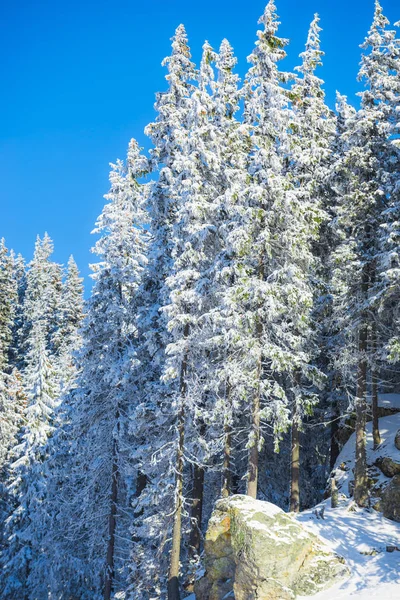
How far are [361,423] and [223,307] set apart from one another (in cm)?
722

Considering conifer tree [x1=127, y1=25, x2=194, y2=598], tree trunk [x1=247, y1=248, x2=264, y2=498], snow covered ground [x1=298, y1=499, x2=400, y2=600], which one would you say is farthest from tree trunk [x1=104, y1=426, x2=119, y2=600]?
snow covered ground [x1=298, y1=499, x2=400, y2=600]

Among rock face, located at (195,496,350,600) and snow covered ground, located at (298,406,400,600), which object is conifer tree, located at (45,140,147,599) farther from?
snow covered ground, located at (298,406,400,600)

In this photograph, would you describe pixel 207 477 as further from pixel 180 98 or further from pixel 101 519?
pixel 180 98

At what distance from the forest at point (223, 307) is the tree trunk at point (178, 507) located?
6 centimetres

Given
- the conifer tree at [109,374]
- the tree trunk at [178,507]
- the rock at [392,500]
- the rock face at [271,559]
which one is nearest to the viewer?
the rock face at [271,559]

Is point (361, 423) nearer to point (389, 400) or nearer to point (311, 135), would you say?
point (389, 400)

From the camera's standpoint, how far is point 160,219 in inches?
888

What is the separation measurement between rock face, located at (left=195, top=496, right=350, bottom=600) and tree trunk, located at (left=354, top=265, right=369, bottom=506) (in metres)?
4.42

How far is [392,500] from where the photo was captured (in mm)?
17875

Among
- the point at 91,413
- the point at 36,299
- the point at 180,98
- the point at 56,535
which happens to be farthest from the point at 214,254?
the point at 36,299

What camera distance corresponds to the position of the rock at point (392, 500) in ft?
58.1

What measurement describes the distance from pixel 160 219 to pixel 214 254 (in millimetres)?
3506

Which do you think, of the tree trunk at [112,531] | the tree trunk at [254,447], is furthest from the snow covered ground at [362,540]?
the tree trunk at [112,531]

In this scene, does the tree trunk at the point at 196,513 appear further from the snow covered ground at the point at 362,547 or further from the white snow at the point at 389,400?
the white snow at the point at 389,400
